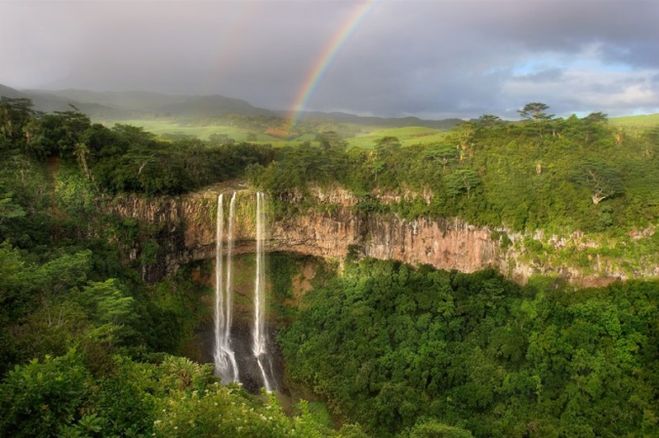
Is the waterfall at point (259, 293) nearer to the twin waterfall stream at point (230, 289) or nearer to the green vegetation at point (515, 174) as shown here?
the twin waterfall stream at point (230, 289)

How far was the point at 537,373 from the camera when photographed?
21.0 m

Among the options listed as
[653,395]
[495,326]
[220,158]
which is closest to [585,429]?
[653,395]

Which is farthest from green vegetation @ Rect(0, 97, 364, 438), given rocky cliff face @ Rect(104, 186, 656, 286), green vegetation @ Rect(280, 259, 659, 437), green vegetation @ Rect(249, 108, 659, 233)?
green vegetation @ Rect(249, 108, 659, 233)

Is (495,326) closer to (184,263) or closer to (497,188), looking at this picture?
(497,188)

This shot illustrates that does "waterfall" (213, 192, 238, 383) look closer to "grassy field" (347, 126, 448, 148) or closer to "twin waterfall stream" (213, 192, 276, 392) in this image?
"twin waterfall stream" (213, 192, 276, 392)

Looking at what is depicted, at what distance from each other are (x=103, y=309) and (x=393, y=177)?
18.7 m

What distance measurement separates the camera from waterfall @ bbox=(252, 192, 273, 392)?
94.7 feet

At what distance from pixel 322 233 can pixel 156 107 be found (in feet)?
197

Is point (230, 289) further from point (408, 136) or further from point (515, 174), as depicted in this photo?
point (408, 136)

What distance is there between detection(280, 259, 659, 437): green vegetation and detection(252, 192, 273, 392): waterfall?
1.59 meters

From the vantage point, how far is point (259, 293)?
106ft

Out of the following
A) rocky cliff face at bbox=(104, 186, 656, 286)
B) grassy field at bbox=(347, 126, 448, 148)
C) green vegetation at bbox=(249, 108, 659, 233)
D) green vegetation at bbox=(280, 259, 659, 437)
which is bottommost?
green vegetation at bbox=(280, 259, 659, 437)

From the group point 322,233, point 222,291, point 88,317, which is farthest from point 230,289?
point 88,317

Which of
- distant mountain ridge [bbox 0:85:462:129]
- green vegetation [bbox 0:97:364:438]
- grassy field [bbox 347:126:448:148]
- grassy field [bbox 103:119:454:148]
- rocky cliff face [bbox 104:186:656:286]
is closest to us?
green vegetation [bbox 0:97:364:438]
